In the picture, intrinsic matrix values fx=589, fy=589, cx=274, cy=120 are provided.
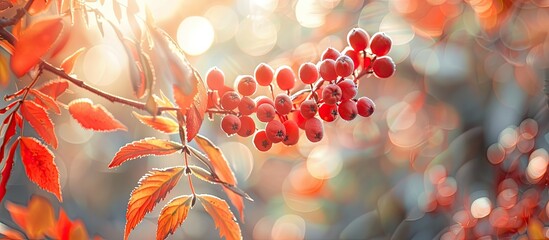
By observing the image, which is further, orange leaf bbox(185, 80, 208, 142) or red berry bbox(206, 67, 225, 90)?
red berry bbox(206, 67, 225, 90)

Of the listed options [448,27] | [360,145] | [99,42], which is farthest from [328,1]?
[99,42]

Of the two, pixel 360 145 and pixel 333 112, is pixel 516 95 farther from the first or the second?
pixel 333 112

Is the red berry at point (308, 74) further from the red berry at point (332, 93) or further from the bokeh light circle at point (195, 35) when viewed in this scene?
the bokeh light circle at point (195, 35)

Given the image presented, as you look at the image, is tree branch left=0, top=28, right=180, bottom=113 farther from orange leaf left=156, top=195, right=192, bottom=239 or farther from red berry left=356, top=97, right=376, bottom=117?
red berry left=356, top=97, right=376, bottom=117

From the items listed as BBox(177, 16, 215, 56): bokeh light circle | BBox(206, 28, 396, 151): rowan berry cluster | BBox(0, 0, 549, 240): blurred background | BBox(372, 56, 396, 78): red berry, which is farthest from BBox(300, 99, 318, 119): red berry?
BBox(177, 16, 215, 56): bokeh light circle

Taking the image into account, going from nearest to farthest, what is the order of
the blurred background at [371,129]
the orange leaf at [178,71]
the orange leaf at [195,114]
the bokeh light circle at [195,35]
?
the orange leaf at [178,71], the orange leaf at [195,114], the blurred background at [371,129], the bokeh light circle at [195,35]

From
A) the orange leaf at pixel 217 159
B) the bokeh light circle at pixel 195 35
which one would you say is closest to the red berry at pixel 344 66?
the orange leaf at pixel 217 159
